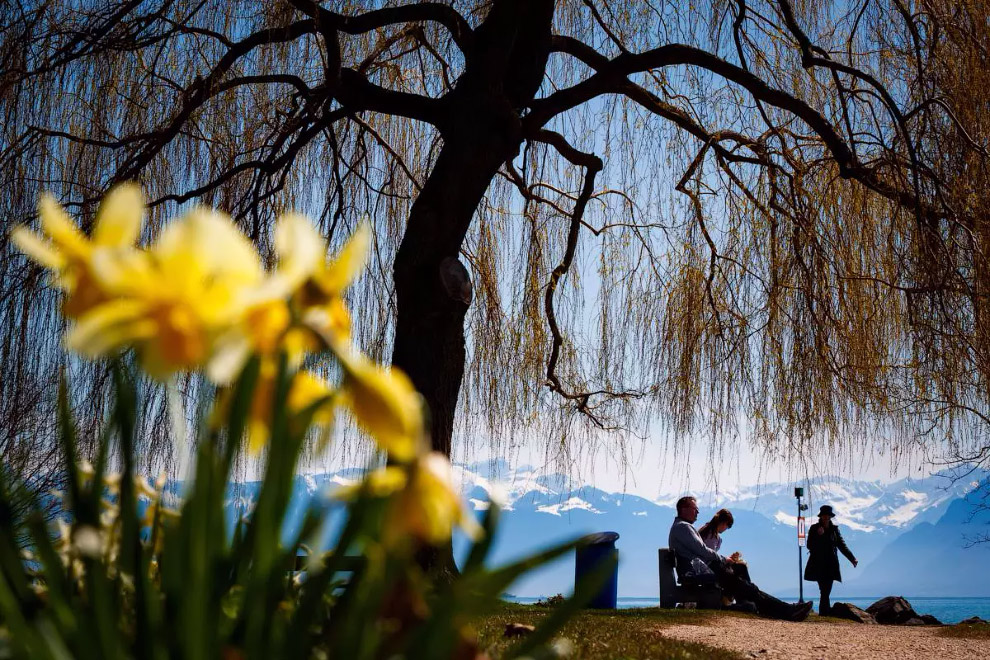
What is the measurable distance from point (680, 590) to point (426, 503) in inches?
278

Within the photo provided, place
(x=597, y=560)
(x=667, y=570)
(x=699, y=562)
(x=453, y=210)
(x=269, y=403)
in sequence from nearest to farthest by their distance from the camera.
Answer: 1. (x=269, y=403)
2. (x=453, y=210)
3. (x=597, y=560)
4. (x=699, y=562)
5. (x=667, y=570)

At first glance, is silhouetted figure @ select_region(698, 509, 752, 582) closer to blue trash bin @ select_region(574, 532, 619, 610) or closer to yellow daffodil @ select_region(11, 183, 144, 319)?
blue trash bin @ select_region(574, 532, 619, 610)

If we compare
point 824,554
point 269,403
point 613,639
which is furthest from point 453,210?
point 824,554

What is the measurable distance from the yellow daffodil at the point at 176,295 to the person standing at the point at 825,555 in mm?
8053

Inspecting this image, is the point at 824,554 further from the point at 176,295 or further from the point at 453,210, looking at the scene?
the point at 176,295

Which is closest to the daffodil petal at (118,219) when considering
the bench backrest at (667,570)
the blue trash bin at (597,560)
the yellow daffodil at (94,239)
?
the yellow daffodil at (94,239)

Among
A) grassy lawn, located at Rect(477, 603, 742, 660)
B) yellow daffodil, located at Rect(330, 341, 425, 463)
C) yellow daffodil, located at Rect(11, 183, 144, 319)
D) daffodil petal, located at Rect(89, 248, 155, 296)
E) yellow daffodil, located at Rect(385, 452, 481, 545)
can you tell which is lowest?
grassy lawn, located at Rect(477, 603, 742, 660)

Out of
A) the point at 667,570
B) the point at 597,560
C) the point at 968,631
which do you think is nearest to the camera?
the point at 968,631

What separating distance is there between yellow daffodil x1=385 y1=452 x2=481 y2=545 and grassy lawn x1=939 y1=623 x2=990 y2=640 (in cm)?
602

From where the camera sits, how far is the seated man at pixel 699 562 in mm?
6633

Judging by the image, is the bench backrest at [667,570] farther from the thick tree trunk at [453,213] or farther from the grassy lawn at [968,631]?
the thick tree trunk at [453,213]

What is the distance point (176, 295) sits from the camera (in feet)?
1.77

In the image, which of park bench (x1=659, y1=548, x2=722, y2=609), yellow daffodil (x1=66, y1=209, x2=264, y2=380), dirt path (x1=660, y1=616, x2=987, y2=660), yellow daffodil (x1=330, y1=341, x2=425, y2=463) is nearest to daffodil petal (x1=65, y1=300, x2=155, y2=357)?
yellow daffodil (x1=66, y1=209, x2=264, y2=380)

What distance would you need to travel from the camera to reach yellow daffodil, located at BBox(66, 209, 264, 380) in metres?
0.53
